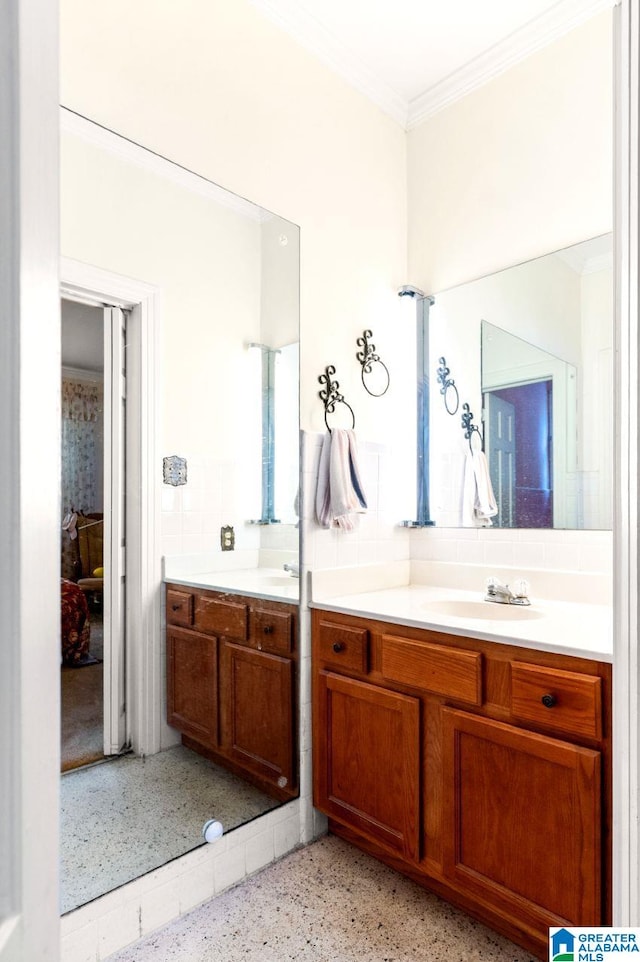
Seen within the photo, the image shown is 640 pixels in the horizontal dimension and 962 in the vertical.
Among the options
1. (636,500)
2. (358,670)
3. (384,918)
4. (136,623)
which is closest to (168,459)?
(136,623)

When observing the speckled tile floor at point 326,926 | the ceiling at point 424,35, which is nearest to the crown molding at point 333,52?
the ceiling at point 424,35

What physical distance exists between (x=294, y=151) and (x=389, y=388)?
946 millimetres

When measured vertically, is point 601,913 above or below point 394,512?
below

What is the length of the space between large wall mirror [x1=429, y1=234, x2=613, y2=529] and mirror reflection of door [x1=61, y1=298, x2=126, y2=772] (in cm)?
131

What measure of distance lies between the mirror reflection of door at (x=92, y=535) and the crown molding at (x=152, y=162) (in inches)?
17.5

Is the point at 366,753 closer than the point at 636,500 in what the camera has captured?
No

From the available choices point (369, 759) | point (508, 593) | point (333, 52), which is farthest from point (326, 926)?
point (333, 52)

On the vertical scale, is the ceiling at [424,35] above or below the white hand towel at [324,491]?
above

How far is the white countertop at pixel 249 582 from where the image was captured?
1.76 m

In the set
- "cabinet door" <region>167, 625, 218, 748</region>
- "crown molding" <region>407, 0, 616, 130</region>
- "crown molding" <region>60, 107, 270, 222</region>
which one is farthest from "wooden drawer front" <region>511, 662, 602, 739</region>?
"crown molding" <region>407, 0, 616, 130</region>

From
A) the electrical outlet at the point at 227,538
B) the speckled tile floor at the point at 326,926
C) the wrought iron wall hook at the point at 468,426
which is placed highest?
the wrought iron wall hook at the point at 468,426

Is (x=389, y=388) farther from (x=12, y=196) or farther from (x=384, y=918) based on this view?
(x=12, y=196)

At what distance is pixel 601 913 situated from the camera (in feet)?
4.39

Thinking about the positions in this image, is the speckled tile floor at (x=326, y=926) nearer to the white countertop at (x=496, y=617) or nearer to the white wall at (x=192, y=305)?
the white countertop at (x=496, y=617)
